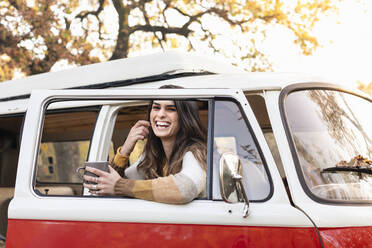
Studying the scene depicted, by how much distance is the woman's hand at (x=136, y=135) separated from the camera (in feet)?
10.4

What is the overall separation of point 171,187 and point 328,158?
3.15 ft

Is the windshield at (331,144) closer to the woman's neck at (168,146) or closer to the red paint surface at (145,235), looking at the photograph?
the red paint surface at (145,235)

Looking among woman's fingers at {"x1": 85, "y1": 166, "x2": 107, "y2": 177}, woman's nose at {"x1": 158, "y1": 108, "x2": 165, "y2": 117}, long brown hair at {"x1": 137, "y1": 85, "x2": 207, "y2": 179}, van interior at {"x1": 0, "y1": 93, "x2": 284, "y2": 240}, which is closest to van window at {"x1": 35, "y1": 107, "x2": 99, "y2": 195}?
van interior at {"x1": 0, "y1": 93, "x2": 284, "y2": 240}

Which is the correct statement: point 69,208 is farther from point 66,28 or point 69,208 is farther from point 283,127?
point 66,28

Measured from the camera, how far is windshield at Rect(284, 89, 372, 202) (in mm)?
2660

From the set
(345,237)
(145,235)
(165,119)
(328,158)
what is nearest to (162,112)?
(165,119)

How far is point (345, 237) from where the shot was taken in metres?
2.45

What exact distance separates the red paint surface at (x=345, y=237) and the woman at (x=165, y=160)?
700 millimetres

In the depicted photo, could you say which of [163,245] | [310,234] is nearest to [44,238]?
[163,245]

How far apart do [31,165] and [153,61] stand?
146 cm

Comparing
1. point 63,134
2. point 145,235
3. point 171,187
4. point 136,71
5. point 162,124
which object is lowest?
point 145,235

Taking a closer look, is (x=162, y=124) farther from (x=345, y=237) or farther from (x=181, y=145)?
(x=345, y=237)

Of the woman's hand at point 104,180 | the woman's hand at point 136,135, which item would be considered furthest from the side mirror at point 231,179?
the woman's hand at point 136,135

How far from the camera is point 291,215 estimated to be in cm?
247
